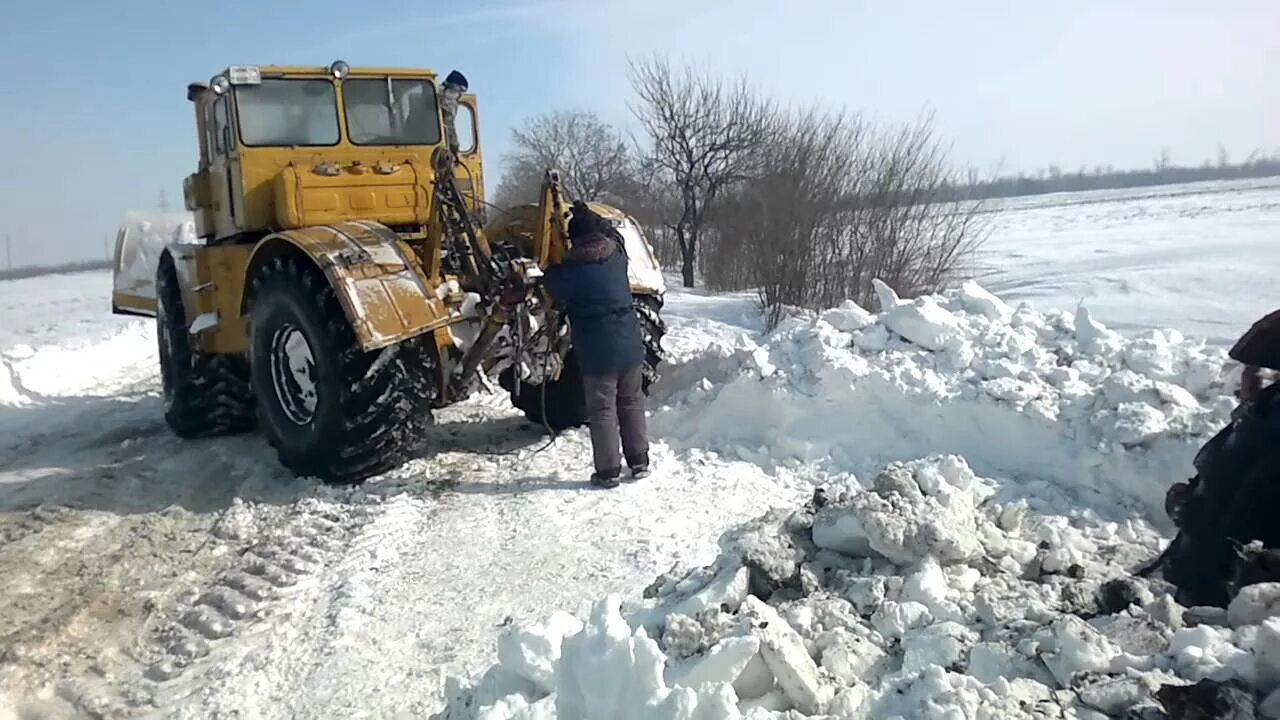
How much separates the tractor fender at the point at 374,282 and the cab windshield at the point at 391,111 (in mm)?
1146

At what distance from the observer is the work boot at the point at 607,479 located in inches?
225

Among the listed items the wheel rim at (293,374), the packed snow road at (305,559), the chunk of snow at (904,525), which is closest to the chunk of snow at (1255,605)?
the chunk of snow at (904,525)

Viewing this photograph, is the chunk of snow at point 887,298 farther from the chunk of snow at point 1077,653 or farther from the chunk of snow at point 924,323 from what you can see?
the chunk of snow at point 1077,653

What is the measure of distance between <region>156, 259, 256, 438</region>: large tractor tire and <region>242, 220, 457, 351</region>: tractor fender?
2185mm

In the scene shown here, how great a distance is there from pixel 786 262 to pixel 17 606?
1109 cm

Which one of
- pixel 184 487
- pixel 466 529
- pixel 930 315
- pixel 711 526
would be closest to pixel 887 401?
pixel 930 315

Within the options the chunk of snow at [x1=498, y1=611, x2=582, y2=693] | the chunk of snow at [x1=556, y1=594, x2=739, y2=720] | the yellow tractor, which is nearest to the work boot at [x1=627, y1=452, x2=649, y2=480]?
the yellow tractor

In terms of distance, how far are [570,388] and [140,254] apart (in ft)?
21.7

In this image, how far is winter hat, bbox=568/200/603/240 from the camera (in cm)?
572

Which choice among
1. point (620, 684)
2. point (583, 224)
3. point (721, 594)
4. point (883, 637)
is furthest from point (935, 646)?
point (583, 224)

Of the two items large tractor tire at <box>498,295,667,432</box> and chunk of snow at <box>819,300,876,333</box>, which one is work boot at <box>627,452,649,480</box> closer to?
large tractor tire at <box>498,295,667,432</box>

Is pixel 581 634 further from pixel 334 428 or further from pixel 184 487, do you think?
pixel 184 487

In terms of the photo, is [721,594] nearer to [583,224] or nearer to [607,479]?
[607,479]

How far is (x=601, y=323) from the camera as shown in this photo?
5676 millimetres
